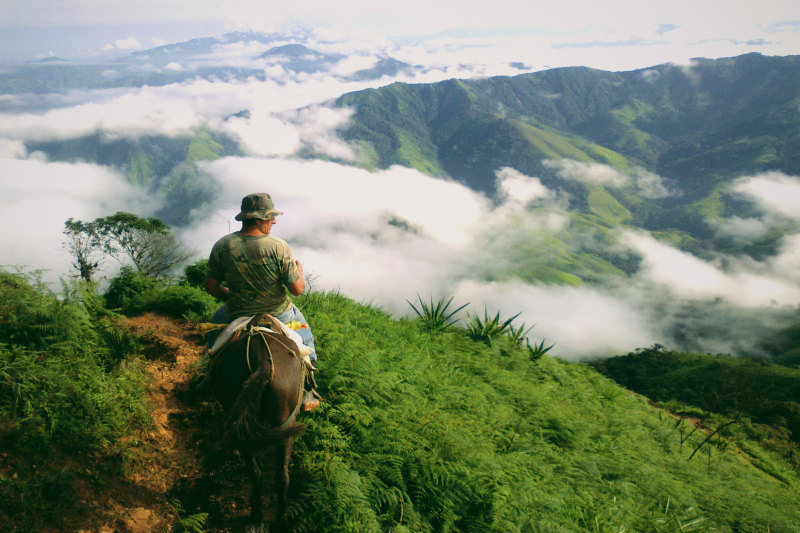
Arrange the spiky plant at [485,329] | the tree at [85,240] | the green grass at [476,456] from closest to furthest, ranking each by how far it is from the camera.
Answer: the green grass at [476,456]
the spiky plant at [485,329]
the tree at [85,240]

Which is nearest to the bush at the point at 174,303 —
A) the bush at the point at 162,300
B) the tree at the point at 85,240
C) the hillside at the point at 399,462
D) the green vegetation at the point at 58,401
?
the bush at the point at 162,300

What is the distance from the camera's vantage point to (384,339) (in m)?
7.20

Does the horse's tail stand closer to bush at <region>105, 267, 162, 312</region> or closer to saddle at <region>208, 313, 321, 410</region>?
saddle at <region>208, 313, 321, 410</region>

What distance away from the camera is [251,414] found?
3.45 m

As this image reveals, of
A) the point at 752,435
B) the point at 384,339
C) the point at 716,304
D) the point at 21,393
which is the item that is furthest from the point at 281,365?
the point at 716,304

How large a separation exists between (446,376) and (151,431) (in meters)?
4.29

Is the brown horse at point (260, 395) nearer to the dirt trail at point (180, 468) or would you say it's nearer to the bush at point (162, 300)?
the dirt trail at point (180, 468)

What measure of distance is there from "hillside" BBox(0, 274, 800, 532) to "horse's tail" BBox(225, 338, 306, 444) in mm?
762

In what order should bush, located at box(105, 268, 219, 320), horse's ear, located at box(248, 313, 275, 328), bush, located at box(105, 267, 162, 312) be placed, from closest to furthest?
horse's ear, located at box(248, 313, 275, 328) → bush, located at box(105, 268, 219, 320) → bush, located at box(105, 267, 162, 312)

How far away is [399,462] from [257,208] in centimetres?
295

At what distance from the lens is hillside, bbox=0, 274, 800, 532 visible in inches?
144

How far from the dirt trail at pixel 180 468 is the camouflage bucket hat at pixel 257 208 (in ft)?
8.34

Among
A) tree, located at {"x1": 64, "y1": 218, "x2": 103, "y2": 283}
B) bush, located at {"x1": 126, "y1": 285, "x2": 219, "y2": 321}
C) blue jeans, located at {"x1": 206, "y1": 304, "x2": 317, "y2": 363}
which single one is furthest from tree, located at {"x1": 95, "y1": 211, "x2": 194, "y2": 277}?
blue jeans, located at {"x1": 206, "y1": 304, "x2": 317, "y2": 363}

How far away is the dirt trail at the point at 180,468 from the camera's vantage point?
370cm
